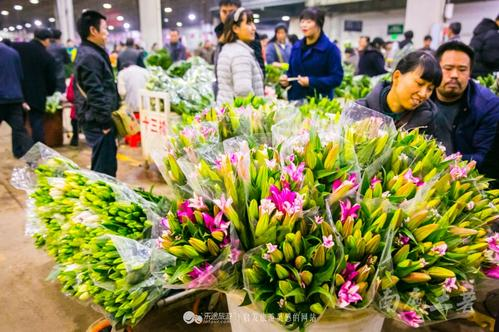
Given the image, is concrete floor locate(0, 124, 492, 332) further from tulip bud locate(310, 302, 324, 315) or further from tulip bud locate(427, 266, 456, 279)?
tulip bud locate(427, 266, 456, 279)

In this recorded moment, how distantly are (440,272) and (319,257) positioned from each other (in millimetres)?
288

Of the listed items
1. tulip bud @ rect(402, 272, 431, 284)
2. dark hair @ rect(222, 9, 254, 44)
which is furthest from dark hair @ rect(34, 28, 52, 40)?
tulip bud @ rect(402, 272, 431, 284)

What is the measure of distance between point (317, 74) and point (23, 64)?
11.5 feet

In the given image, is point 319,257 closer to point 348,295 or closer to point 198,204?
point 348,295

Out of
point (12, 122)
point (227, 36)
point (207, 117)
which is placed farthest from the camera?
point (12, 122)

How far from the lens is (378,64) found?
5930 mm

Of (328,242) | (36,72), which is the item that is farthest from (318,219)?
(36,72)

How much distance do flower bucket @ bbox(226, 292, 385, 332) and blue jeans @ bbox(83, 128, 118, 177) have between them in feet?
7.97

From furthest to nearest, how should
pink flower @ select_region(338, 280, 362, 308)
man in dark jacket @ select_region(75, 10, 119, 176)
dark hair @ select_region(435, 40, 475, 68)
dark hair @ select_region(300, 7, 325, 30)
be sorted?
dark hair @ select_region(300, 7, 325, 30)
man in dark jacket @ select_region(75, 10, 119, 176)
dark hair @ select_region(435, 40, 475, 68)
pink flower @ select_region(338, 280, 362, 308)

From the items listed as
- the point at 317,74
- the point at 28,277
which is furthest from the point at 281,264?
the point at 317,74

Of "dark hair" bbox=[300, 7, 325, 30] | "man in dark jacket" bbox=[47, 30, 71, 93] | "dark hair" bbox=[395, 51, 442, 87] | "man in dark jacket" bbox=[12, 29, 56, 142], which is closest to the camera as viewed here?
"dark hair" bbox=[395, 51, 442, 87]

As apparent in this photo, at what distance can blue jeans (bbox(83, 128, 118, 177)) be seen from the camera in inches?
128

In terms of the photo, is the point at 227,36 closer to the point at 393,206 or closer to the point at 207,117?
the point at 207,117

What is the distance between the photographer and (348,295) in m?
0.91
